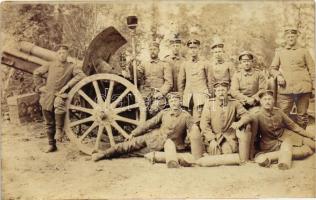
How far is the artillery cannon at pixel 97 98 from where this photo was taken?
248 inches

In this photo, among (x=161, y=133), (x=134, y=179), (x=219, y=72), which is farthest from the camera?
(x=219, y=72)

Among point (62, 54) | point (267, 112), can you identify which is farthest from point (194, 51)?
point (62, 54)

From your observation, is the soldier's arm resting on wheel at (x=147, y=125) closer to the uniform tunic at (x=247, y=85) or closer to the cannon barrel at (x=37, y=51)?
the uniform tunic at (x=247, y=85)

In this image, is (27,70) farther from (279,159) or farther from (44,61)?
(279,159)

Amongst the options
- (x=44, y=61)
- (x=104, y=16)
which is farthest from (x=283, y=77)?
(x=44, y=61)

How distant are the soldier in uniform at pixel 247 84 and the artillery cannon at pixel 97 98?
3.68 feet

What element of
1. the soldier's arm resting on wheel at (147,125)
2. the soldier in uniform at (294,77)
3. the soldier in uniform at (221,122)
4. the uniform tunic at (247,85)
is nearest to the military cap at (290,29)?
the soldier in uniform at (294,77)

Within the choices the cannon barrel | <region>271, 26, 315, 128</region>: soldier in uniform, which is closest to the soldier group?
<region>271, 26, 315, 128</region>: soldier in uniform

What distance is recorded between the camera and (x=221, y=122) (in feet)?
20.5

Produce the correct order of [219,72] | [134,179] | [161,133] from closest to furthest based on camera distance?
[134,179] → [161,133] → [219,72]

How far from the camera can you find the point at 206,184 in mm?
6121

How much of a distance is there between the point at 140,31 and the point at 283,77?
1.80m

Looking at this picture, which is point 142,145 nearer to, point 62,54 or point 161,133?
point 161,133

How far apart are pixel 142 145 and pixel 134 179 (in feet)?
1.34
